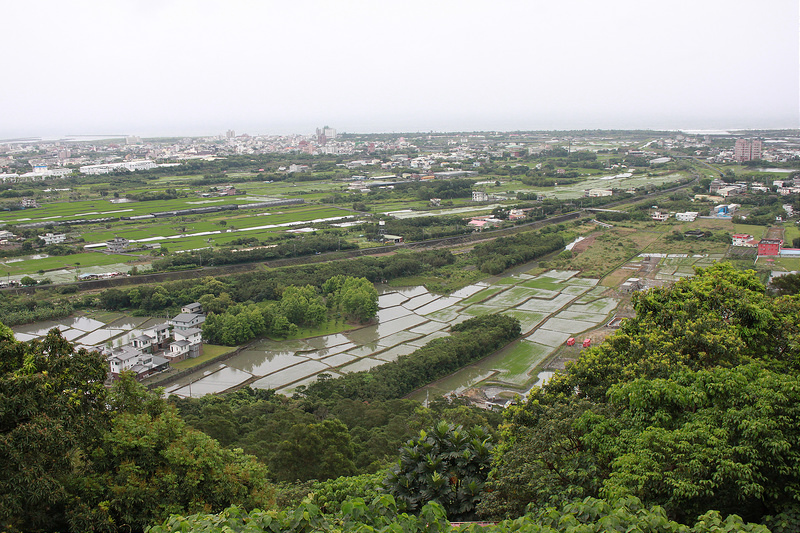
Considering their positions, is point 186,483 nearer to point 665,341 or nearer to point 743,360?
point 665,341

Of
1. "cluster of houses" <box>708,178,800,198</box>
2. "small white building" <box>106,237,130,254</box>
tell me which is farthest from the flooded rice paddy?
"cluster of houses" <box>708,178,800,198</box>

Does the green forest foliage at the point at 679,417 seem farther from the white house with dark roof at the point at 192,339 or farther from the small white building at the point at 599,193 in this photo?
the small white building at the point at 599,193

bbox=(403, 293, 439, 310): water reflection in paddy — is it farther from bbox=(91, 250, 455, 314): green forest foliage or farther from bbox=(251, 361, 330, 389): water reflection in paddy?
bbox=(251, 361, 330, 389): water reflection in paddy

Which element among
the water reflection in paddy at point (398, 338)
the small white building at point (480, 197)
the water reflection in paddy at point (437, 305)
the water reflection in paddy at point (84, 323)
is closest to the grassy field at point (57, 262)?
the water reflection in paddy at point (84, 323)

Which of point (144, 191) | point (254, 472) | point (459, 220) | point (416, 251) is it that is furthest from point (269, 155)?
point (254, 472)

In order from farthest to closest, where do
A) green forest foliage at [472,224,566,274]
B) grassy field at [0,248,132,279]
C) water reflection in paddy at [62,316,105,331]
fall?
green forest foliage at [472,224,566,274], grassy field at [0,248,132,279], water reflection in paddy at [62,316,105,331]

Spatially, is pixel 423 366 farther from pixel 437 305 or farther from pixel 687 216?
pixel 687 216
